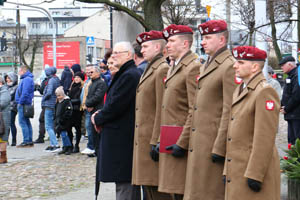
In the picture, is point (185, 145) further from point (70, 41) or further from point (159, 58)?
point (70, 41)

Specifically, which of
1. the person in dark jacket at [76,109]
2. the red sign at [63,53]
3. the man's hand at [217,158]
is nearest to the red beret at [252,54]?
the man's hand at [217,158]

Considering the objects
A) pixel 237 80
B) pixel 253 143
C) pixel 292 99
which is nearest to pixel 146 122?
pixel 237 80

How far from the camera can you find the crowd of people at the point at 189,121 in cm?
477

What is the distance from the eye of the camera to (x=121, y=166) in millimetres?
6430

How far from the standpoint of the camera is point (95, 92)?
12211 millimetres

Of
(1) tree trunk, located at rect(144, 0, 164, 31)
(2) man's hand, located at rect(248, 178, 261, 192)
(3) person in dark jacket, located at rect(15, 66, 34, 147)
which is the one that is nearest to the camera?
(2) man's hand, located at rect(248, 178, 261, 192)

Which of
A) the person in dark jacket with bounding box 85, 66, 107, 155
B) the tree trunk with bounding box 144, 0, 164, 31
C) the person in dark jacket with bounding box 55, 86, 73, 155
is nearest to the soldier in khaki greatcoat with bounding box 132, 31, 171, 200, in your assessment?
the person in dark jacket with bounding box 85, 66, 107, 155

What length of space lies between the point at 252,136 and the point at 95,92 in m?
7.64

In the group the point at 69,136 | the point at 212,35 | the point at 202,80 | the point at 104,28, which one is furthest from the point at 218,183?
the point at 104,28

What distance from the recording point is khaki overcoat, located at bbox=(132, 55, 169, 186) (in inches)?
245

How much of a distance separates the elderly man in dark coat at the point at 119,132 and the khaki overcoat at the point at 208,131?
3.85 ft

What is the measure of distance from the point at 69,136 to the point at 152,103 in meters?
7.50

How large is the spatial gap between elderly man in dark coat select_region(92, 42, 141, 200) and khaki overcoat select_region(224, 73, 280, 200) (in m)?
1.74

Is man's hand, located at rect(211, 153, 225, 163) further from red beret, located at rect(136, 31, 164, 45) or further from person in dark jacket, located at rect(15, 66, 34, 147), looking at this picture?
person in dark jacket, located at rect(15, 66, 34, 147)
